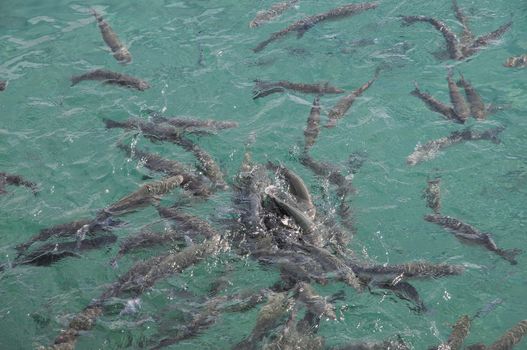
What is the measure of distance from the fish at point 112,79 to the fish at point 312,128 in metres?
2.85

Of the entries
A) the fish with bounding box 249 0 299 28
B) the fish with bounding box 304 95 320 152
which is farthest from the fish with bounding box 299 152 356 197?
the fish with bounding box 249 0 299 28

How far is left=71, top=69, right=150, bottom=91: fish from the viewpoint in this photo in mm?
9492

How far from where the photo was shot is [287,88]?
9391 millimetres

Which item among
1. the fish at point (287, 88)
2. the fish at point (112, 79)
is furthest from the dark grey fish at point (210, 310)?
the fish at point (112, 79)

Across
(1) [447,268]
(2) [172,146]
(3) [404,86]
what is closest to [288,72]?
(3) [404,86]

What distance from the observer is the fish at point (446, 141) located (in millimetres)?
8031

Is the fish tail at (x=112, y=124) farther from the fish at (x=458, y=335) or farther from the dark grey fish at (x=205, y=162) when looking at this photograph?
the fish at (x=458, y=335)

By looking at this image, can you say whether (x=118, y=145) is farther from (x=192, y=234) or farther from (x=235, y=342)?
(x=235, y=342)

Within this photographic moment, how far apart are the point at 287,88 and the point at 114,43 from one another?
352 centimetres

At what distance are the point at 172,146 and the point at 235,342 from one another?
358cm

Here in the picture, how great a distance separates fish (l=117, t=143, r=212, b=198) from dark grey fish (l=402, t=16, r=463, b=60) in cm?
501

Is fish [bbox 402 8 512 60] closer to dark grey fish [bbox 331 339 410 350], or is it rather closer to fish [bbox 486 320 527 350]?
fish [bbox 486 320 527 350]

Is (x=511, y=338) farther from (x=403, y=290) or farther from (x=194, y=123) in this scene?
(x=194, y=123)

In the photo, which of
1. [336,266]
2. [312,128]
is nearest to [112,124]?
[312,128]
